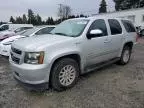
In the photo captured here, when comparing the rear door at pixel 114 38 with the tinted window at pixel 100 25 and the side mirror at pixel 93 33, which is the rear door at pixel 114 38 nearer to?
the tinted window at pixel 100 25

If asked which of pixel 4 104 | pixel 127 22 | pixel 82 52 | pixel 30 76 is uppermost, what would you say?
pixel 127 22

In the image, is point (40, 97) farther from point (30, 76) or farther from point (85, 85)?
point (85, 85)

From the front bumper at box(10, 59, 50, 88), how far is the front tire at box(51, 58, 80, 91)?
0.24 m

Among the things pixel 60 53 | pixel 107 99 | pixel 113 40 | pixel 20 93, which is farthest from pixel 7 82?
pixel 113 40

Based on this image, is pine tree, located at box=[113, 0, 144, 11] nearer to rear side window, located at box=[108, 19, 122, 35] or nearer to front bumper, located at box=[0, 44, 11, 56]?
rear side window, located at box=[108, 19, 122, 35]

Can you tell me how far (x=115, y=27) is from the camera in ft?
20.9

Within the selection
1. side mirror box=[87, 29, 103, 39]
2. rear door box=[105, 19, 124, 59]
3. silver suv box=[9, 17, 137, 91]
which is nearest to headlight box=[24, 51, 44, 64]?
silver suv box=[9, 17, 137, 91]

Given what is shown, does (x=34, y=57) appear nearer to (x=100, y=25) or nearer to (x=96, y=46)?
(x=96, y=46)

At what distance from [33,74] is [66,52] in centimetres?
93

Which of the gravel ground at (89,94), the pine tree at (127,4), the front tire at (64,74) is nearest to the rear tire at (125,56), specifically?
the gravel ground at (89,94)

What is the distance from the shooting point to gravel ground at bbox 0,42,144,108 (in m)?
4.10

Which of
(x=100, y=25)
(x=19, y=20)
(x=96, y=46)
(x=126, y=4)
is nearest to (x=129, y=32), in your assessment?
(x=100, y=25)

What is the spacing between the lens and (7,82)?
18.1ft

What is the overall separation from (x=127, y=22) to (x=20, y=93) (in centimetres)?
456
